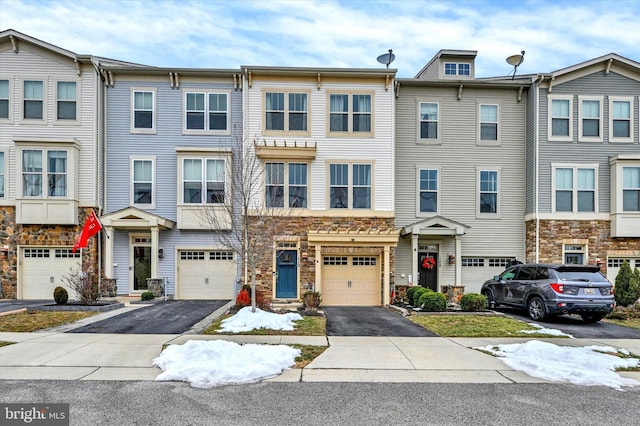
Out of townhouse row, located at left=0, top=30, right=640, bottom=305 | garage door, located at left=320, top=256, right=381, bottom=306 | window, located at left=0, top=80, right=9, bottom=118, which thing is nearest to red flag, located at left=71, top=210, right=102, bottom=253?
townhouse row, located at left=0, top=30, right=640, bottom=305

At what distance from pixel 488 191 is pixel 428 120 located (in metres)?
4.15

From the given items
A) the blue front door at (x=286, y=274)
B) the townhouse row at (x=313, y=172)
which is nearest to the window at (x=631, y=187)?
the townhouse row at (x=313, y=172)

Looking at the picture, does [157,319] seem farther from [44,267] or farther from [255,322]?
[44,267]

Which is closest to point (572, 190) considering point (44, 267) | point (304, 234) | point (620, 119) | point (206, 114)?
point (620, 119)

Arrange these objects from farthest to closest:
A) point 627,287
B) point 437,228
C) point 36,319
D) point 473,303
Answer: point 437,228 < point 627,287 < point 473,303 < point 36,319

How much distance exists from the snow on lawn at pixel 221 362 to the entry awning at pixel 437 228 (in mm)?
10340

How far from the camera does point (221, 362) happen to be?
23.5 feet

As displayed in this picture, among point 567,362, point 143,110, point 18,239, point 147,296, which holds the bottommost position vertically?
point 147,296

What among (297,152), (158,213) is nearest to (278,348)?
(297,152)

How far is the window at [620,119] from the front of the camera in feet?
60.6

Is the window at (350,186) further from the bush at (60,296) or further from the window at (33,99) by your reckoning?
the window at (33,99)

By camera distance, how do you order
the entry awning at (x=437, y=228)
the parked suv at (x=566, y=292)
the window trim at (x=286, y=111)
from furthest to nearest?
the window trim at (x=286, y=111) < the entry awning at (x=437, y=228) < the parked suv at (x=566, y=292)

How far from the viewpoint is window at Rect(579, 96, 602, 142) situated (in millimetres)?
18453

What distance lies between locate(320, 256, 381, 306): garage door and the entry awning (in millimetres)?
2087
